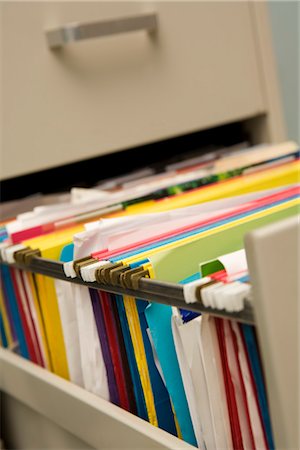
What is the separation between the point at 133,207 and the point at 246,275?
315 mm

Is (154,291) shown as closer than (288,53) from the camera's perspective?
Yes

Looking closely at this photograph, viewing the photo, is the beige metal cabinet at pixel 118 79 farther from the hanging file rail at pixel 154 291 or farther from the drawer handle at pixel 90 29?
the hanging file rail at pixel 154 291

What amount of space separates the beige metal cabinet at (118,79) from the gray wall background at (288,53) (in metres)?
0.35

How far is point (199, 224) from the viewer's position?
0.59 metres

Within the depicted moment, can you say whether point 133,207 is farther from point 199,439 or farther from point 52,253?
point 199,439

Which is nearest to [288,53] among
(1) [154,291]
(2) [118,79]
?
(2) [118,79]

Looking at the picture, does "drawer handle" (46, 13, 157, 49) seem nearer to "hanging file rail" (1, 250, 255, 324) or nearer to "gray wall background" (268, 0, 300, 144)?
"hanging file rail" (1, 250, 255, 324)

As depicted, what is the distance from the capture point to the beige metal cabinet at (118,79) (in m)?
0.78

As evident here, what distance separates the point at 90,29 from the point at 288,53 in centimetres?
60

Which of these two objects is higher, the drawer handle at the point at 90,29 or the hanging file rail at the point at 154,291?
the drawer handle at the point at 90,29

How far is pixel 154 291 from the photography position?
0.46 meters

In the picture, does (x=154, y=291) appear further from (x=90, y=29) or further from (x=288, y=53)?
(x=288, y=53)

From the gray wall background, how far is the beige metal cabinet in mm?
355

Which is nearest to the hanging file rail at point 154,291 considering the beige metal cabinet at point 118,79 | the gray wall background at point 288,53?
the beige metal cabinet at point 118,79
